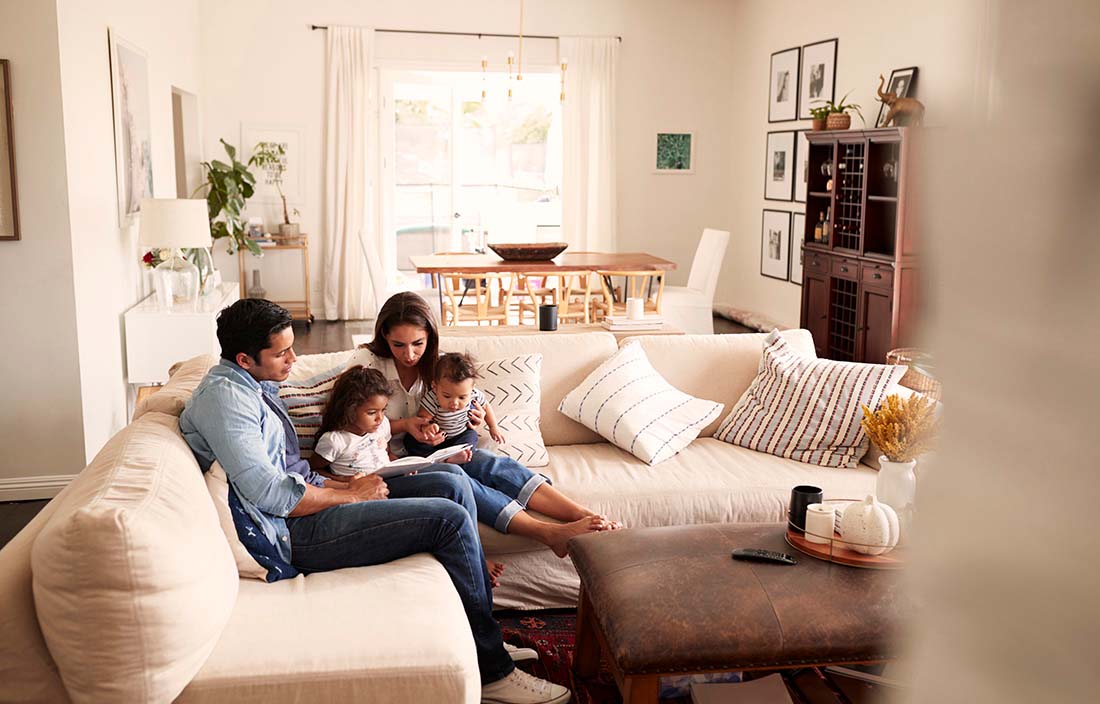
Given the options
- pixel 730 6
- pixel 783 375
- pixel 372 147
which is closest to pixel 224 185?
pixel 372 147

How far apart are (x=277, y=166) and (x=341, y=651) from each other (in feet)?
24.1

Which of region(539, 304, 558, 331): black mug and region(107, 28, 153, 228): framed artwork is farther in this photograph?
region(107, 28, 153, 228): framed artwork

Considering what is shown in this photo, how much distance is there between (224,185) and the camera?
8.03m

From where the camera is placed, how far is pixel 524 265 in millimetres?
6809

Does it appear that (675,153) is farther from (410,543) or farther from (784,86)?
(410,543)

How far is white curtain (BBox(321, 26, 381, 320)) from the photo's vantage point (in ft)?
28.5

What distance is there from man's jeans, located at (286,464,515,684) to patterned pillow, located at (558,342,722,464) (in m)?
0.98

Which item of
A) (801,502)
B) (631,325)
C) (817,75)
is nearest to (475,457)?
(801,502)

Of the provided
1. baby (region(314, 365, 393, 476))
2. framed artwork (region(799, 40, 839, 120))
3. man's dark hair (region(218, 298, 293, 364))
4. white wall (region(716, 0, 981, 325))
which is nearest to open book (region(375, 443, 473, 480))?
baby (region(314, 365, 393, 476))

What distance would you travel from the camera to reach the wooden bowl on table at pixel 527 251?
275 inches

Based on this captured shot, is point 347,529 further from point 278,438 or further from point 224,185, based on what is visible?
point 224,185

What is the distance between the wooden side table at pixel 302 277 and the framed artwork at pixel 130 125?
272 cm

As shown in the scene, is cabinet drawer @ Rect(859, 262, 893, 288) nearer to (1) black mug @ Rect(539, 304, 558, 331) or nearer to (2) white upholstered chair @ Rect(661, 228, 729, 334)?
(2) white upholstered chair @ Rect(661, 228, 729, 334)

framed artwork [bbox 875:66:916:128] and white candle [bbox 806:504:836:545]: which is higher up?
framed artwork [bbox 875:66:916:128]
